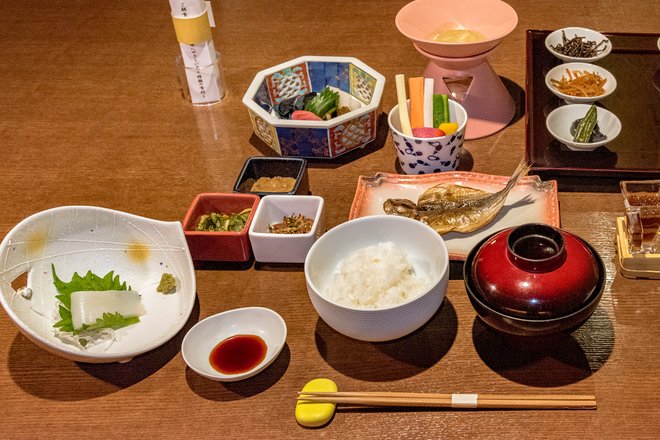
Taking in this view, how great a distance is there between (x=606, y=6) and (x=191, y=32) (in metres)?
1.72

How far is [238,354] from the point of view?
1264 millimetres

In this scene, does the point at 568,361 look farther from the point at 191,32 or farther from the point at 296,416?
the point at 191,32

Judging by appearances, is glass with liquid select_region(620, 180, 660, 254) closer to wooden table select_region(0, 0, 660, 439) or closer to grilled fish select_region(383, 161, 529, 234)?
wooden table select_region(0, 0, 660, 439)

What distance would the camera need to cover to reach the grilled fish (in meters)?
1.45

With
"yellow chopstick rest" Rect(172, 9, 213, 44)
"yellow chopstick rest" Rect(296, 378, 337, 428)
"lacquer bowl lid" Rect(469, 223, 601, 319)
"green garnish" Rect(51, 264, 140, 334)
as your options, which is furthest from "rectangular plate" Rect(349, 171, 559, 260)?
"yellow chopstick rest" Rect(172, 9, 213, 44)

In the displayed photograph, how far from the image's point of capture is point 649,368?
1191 mm

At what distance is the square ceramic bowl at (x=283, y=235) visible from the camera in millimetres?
1435

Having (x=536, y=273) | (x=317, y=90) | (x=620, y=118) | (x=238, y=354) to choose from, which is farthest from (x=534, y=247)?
(x=317, y=90)

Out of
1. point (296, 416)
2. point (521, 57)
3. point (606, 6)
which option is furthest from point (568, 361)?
point (606, 6)

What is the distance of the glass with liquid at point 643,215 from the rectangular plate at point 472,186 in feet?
0.55

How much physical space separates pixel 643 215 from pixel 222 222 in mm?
995

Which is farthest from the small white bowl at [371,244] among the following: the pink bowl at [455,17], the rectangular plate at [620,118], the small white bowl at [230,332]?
the pink bowl at [455,17]

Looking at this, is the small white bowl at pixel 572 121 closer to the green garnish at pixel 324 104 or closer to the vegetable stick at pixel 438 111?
the vegetable stick at pixel 438 111

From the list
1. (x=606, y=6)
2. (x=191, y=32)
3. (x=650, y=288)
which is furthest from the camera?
(x=606, y=6)
